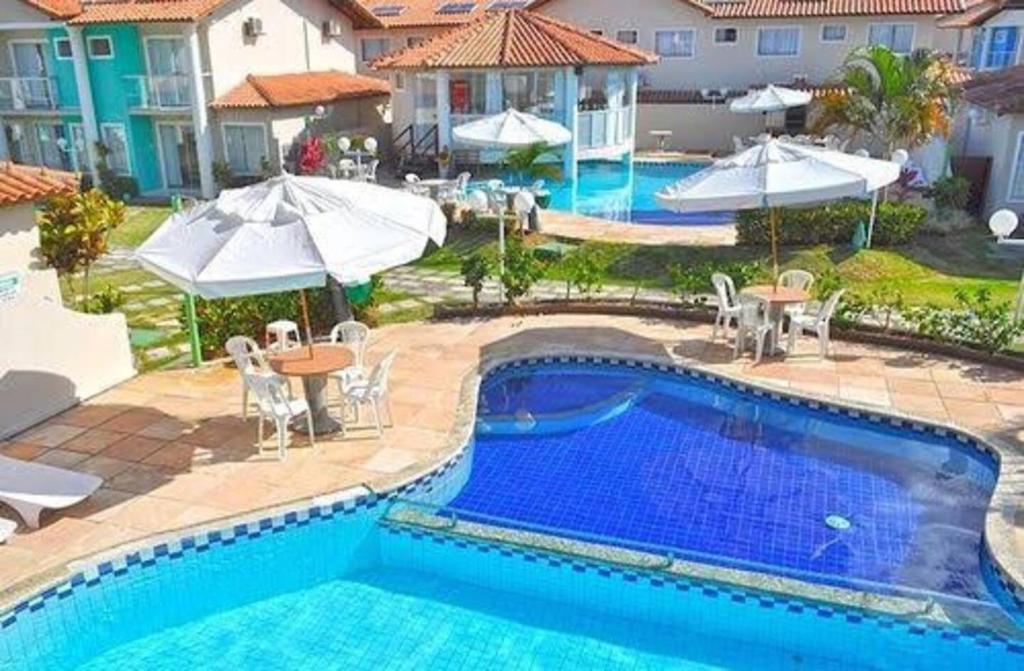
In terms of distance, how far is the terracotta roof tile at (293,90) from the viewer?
29.9 meters

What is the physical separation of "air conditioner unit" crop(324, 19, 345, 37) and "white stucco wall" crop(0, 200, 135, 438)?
26.1 metres

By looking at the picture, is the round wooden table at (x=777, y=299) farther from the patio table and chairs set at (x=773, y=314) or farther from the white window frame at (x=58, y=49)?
the white window frame at (x=58, y=49)

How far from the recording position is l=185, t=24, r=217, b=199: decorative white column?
1147 inches

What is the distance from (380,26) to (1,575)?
34.4 meters

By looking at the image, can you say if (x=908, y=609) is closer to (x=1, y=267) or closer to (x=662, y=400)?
(x=662, y=400)

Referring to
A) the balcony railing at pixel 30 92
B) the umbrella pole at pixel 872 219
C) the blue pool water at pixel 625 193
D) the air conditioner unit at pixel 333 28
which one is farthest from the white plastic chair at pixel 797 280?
the balcony railing at pixel 30 92

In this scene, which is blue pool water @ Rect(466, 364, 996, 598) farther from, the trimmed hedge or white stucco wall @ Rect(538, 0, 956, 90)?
white stucco wall @ Rect(538, 0, 956, 90)

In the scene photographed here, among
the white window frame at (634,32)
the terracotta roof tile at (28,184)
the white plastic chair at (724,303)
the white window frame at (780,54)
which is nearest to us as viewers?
the terracotta roof tile at (28,184)

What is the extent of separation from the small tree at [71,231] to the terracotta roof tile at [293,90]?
1634 cm

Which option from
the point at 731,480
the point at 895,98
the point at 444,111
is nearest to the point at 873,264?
the point at 895,98

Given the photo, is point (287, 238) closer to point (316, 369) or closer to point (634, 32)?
point (316, 369)

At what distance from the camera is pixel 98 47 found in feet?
102

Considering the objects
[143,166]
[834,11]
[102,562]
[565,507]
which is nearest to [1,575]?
[102,562]

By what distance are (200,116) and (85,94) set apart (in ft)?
16.4
